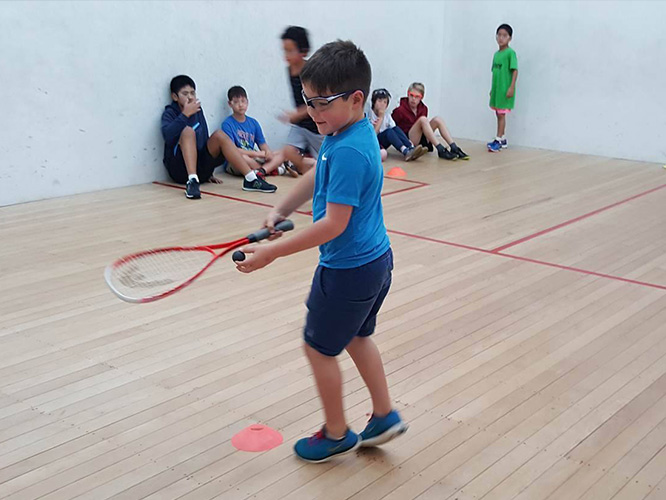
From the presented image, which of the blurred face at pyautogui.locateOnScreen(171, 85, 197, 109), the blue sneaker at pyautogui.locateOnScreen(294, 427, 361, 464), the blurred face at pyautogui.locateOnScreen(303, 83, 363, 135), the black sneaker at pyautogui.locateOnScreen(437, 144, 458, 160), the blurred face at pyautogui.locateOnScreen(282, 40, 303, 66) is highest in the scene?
the blurred face at pyautogui.locateOnScreen(303, 83, 363, 135)

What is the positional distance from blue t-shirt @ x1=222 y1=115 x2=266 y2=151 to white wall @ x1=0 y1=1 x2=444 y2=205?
7.9 inches

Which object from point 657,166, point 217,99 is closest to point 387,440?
point 217,99

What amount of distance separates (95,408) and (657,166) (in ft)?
19.5

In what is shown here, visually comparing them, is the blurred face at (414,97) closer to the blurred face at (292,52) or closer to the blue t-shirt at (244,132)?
the blue t-shirt at (244,132)

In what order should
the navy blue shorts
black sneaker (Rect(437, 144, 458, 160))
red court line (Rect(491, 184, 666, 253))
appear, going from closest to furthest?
the navy blue shorts → red court line (Rect(491, 184, 666, 253)) → black sneaker (Rect(437, 144, 458, 160))

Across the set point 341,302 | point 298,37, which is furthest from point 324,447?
point 298,37

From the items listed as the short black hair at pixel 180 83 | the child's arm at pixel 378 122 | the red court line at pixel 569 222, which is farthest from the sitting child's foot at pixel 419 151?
the short black hair at pixel 180 83

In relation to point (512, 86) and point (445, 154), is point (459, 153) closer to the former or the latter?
point (445, 154)

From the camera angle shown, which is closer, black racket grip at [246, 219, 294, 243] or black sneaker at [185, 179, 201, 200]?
black racket grip at [246, 219, 294, 243]

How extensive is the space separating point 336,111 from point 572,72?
6249 millimetres

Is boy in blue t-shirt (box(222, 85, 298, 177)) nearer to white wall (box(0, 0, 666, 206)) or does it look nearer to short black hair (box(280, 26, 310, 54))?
white wall (box(0, 0, 666, 206))

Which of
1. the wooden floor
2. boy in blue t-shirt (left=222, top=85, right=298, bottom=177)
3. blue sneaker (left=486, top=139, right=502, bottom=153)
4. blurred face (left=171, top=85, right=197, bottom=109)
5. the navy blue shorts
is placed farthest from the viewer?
blue sneaker (left=486, top=139, right=502, bottom=153)

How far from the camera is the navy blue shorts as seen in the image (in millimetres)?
1685

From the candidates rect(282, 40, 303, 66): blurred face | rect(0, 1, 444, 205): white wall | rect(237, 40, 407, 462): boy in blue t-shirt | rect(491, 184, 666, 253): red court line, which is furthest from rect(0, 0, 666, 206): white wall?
rect(237, 40, 407, 462): boy in blue t-shirt
